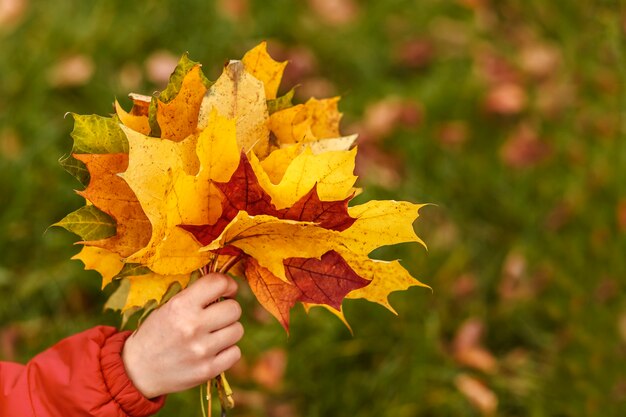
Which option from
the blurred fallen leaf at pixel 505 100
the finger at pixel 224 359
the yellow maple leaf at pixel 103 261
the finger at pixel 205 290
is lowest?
the blurred fallen leaf at pixel 505 100

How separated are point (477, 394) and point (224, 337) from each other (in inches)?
38.9

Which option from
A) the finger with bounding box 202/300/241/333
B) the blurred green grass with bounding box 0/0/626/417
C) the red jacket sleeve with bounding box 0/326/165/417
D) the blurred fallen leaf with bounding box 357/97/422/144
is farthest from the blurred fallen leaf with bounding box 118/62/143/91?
the finger with bounding box 202/300/241/333

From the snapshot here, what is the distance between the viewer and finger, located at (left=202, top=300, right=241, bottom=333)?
931 mm

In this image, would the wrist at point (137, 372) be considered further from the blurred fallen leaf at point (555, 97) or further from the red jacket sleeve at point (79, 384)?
the blurred fallen leaf at point (555, 97)

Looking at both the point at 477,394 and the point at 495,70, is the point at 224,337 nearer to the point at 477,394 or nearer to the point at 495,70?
the point at 477,394

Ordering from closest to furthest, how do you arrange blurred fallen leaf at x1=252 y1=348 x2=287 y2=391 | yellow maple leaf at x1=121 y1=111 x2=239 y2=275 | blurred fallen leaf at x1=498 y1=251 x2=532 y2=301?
yellow maple leaf at x1=121 y1=111 x2=239 y2=275
blurred fallen leaf at x1=252 y1=348 x2=287 y2=391
blurred fallen leaf at x1=498 y1=251 x2=532 y2=301

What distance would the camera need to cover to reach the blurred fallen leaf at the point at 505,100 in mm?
2365

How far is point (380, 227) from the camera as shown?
0.90 m

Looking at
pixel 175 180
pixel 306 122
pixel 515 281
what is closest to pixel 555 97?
pixel 515 281

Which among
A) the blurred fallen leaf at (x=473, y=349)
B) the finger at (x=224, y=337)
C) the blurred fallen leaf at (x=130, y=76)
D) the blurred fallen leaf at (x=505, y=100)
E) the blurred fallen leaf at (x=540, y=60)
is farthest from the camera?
the blurred fallen leaf at (x=540, y=60)

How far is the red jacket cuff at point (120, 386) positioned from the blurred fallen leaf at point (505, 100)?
1.66 meters

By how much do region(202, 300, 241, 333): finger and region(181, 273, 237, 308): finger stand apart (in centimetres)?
1

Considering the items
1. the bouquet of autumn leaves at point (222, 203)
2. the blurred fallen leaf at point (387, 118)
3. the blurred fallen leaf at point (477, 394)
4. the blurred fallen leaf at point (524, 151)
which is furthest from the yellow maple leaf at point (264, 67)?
the blurred fallen leaf at point (524, 151)

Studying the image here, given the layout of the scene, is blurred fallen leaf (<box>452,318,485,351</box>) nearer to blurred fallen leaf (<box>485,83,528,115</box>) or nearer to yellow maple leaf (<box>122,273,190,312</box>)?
blurred fallen leaf (<box>485,83,528,115</box>)
